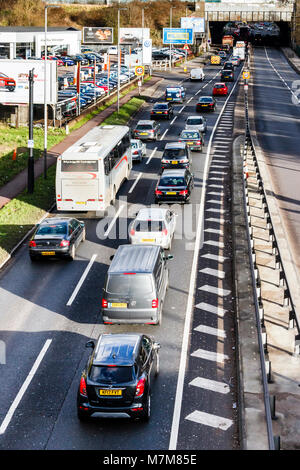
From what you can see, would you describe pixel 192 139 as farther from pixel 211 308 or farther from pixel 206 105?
pixel 211 308

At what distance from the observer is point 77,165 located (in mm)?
33438

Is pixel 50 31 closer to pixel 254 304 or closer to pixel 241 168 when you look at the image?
pixel 241 168

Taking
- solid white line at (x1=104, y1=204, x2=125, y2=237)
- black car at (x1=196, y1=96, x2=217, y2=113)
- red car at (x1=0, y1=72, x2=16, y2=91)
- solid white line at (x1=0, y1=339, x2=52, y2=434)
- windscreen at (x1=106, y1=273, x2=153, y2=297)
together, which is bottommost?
solid white line at (x1=0, y1=339, x2=52, y2=434)

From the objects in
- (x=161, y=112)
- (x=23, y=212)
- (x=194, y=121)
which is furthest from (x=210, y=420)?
(x=161, y=112)

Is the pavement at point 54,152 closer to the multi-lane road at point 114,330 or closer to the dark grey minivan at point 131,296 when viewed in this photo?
the multi-lane road at point 114,330

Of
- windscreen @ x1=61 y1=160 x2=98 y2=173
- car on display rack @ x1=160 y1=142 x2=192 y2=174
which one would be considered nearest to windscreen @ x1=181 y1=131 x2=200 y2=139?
car on display rack @ x1=160 y1=142 x2=192 y2=174

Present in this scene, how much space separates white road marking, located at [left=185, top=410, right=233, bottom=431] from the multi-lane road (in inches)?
0.9

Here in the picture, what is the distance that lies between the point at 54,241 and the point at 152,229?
154 inches

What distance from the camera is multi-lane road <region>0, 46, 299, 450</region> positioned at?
16.4 metres

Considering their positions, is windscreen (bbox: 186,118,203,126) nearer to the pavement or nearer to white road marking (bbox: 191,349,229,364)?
the pavement

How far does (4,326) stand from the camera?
73.8 ft

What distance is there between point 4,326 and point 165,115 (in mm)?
44573

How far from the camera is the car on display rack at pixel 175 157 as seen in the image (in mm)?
41625

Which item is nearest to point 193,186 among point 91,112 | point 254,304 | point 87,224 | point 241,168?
point 241,168
